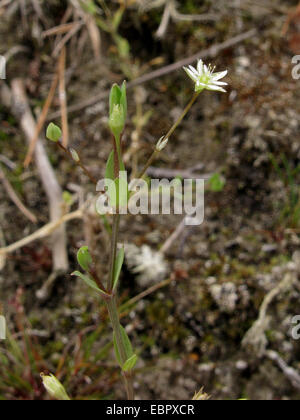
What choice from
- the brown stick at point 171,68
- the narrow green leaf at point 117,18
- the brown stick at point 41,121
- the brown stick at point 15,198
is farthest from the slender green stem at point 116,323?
the narrow green leaf at point 117,18

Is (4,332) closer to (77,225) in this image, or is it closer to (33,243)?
(33,243)

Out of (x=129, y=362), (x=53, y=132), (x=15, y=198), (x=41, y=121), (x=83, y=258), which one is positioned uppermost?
(x=41, y=121)

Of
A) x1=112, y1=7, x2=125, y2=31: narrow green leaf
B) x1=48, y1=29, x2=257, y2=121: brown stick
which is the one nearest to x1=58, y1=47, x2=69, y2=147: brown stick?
x1=48, y1=29, x2=257, y2=121: brown stick

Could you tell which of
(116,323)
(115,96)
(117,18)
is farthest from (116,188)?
(117,18)

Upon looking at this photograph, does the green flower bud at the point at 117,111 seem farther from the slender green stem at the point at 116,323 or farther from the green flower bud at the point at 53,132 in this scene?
the slender green stem at the point at 116,323

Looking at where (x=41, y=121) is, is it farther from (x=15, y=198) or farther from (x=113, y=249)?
(x=113, y=249)

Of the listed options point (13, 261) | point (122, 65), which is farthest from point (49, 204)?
point (122, 65)

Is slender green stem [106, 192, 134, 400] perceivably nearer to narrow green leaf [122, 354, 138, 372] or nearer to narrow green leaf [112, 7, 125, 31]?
narrow green leaf [122, 354, 138, 372]

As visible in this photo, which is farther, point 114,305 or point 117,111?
point 114,305
